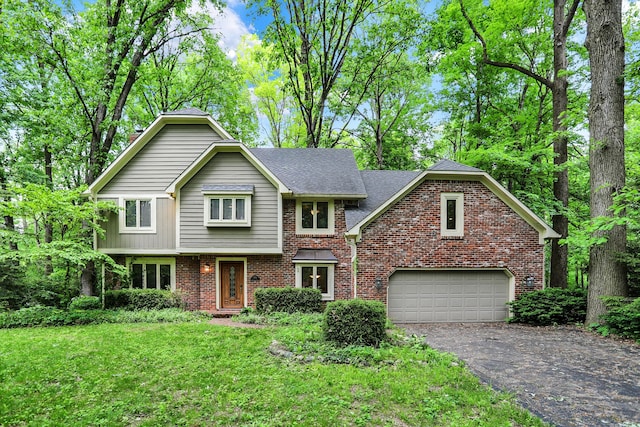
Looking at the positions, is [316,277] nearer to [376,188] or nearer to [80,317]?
[376,188]

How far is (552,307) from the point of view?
9.75m

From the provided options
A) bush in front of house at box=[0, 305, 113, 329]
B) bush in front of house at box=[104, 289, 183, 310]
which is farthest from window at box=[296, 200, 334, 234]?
bush in front of house at box=[0, 305, 113, 329]

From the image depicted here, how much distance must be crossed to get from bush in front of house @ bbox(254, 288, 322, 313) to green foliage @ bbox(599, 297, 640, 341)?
8089 mm

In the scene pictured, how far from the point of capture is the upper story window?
1121 cm

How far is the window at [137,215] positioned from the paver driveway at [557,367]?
394 inches

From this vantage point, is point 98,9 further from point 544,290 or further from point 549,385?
point 544,290

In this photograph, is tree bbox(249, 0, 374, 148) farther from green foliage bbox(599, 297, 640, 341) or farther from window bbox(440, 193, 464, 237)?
green foliage bbox(599, 297, 640, 341)

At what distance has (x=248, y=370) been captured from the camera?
567 cm

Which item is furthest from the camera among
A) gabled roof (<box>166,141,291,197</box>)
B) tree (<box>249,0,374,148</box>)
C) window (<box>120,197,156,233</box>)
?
tree (<box>249,0,374,148</box>)

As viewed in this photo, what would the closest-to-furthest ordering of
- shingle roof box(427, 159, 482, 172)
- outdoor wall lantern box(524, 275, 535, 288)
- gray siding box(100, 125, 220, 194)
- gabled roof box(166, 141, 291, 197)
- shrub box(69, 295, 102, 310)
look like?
shingle roof box(427, 159, 482, 172) → outdoor wall lantern box(524, 275, 535, 288) → shrub box(69, 295, 102, 310) → gabled roof box(166, 141, 291, 197) → gray siding box(100, 125, 220, 194)

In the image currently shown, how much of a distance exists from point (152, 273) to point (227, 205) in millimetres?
4126

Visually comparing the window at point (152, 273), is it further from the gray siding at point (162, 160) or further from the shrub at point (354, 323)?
the shrub at point (354, 323)

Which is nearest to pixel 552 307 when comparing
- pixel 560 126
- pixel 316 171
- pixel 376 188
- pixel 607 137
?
pixel 607 137

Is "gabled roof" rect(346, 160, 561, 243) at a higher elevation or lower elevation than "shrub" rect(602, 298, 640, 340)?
higher
